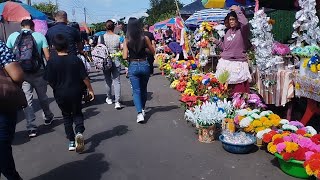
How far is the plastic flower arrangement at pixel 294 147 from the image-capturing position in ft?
12.2

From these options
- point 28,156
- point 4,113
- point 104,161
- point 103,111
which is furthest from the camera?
point 103,111

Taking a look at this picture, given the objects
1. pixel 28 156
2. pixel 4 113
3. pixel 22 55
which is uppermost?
pixel 22 55

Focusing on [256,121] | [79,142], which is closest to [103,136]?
[79,142]

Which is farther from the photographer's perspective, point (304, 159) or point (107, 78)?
point (107, 78)

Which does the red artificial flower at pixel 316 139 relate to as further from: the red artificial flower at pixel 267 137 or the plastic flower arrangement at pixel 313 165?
the red artificial flower at pixel 267 137

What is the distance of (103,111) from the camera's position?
7.30m

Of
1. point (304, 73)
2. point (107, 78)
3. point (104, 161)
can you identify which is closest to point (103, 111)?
point (107, 78)

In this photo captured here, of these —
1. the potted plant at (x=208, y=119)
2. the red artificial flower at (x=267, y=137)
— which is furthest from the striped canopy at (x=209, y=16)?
the red artificial flower at (x=267, y=137)

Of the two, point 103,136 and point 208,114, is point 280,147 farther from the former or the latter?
point 103,136

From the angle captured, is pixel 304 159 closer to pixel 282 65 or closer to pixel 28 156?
pixel 282 65

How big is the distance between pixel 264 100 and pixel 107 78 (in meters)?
3.53

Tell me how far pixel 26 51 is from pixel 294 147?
4.29 m

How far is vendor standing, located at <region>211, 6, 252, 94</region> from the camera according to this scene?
576 centimetres

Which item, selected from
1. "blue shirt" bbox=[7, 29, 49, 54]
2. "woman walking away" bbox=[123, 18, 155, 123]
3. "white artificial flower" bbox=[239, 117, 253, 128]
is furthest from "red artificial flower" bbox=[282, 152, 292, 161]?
"blue shirt" bbox=[7, 29, 49, 54]
